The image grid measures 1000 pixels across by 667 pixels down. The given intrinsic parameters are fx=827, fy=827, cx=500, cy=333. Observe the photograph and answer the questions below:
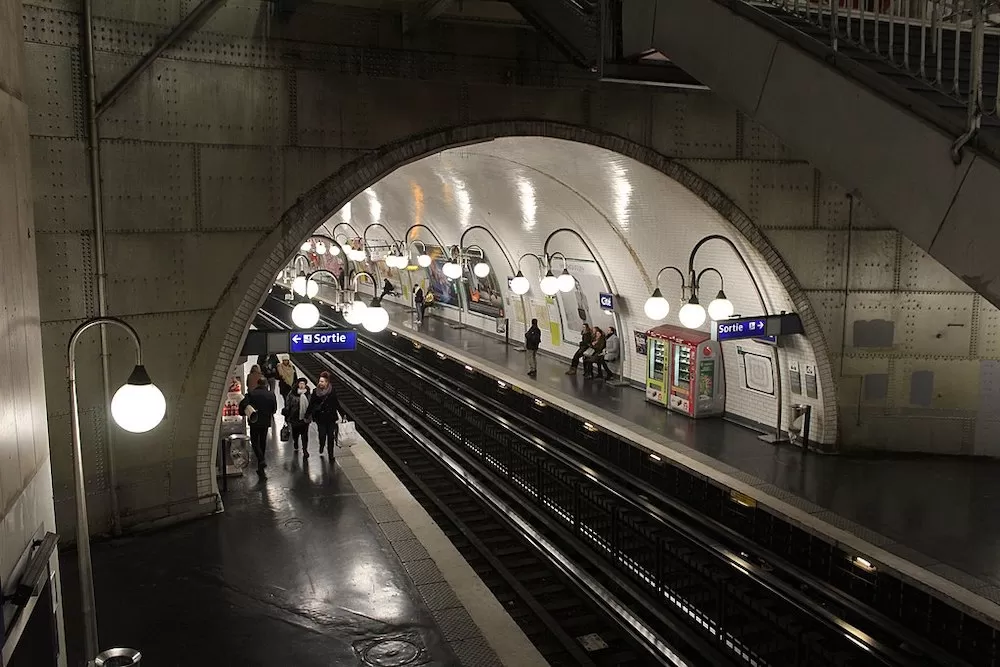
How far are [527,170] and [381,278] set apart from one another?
19.6 m

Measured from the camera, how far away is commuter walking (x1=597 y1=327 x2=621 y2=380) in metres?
16.9

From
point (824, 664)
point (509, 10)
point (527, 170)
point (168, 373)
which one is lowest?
point (824, 664)

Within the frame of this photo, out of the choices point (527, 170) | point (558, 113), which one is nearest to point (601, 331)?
point (527, 170)

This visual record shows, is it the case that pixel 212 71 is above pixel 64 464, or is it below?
above

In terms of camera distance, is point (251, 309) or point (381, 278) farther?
point (381, 278)

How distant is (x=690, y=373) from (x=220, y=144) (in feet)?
28.3

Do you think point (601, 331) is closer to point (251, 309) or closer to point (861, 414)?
point (861, 414)

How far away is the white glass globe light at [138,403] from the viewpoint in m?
4.19

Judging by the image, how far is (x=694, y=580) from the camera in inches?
368

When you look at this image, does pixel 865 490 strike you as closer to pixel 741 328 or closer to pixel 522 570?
pixel 741 328

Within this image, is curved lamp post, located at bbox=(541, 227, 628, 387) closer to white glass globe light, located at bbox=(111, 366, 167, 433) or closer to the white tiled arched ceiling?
the white tiled arched ceiling

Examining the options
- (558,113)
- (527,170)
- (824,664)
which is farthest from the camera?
(527,170)

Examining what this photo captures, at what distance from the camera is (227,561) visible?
8.01 meters

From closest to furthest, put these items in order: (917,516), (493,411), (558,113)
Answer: (917,516) → (558,113) → (493,411)
